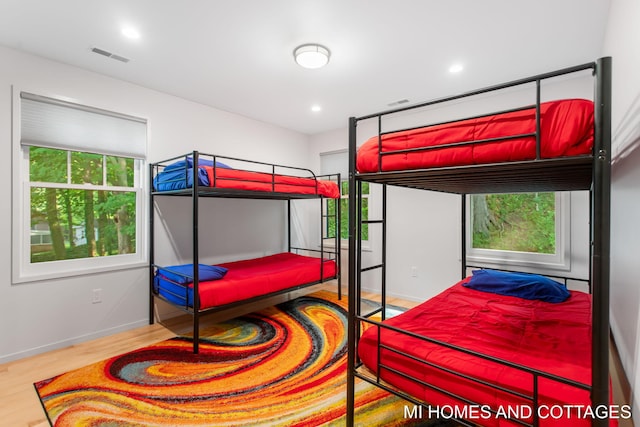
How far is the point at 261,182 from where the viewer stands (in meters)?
2.92

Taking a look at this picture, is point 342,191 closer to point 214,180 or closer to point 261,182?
point 261,182

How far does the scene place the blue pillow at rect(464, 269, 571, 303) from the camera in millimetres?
2275

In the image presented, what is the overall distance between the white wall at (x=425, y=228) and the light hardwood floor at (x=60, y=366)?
78.4 inches

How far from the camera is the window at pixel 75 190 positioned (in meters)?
2.47

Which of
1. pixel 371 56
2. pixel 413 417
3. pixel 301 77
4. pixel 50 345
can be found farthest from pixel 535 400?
pixel 50 345

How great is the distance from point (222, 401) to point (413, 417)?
115 cm

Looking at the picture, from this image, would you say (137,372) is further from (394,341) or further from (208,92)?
(208,92)

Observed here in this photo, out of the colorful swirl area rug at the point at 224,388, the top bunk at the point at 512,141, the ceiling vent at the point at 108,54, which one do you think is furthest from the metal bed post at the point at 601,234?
the ceiling vent at the point at 108,54

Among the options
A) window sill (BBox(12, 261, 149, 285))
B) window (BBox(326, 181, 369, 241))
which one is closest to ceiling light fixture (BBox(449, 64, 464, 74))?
window (BBox(326, 181, 369, 241))

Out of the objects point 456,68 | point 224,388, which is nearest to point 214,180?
point 224,388

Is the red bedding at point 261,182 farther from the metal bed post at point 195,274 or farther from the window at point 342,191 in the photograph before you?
the window at point 342,191

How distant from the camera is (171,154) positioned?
3314mm

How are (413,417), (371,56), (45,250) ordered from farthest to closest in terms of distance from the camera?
(45,250)
(371,56)
(413,417)

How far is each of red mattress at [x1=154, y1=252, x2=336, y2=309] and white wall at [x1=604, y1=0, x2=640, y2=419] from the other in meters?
2.51
